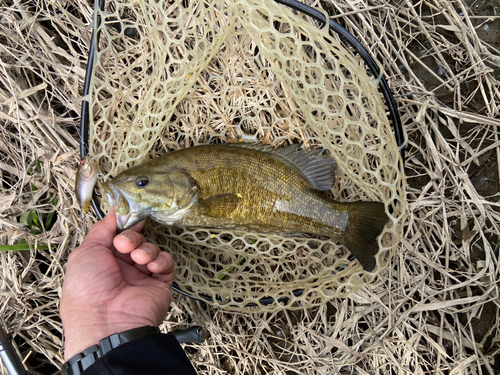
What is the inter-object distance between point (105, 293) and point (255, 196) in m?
1.14

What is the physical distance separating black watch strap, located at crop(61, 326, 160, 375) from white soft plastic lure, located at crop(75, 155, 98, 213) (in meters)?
0.89

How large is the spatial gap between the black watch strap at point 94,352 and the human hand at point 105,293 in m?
0.06

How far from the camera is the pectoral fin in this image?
2313 mm

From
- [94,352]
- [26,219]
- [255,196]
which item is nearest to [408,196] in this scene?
[255,196]

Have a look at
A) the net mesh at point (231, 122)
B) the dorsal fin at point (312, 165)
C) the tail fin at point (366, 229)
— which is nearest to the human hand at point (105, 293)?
the net mesh at point (231, 122)

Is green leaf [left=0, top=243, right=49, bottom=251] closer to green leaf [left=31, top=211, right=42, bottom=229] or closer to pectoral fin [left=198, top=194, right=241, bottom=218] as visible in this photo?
green leaf [left=31, top=211, right=42, bottom=229]

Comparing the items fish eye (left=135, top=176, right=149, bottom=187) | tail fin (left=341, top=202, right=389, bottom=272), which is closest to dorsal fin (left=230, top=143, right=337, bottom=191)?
tail fin (left=341, top=202, right=389, bottom=272)

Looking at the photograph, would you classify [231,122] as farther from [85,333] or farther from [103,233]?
[85,333]

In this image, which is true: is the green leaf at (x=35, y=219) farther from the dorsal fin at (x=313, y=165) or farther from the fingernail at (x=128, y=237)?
the dorsal fin at (x=313, y=165)

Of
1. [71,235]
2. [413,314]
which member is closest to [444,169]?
[413,314]

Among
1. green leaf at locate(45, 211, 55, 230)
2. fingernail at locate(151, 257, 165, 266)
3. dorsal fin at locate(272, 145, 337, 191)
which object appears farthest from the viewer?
green leaf at locate(45, 211, 55, 230)

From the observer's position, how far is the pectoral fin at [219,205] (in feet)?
7.59

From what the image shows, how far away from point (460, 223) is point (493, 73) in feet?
4.05

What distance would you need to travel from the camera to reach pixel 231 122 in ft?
8.55
